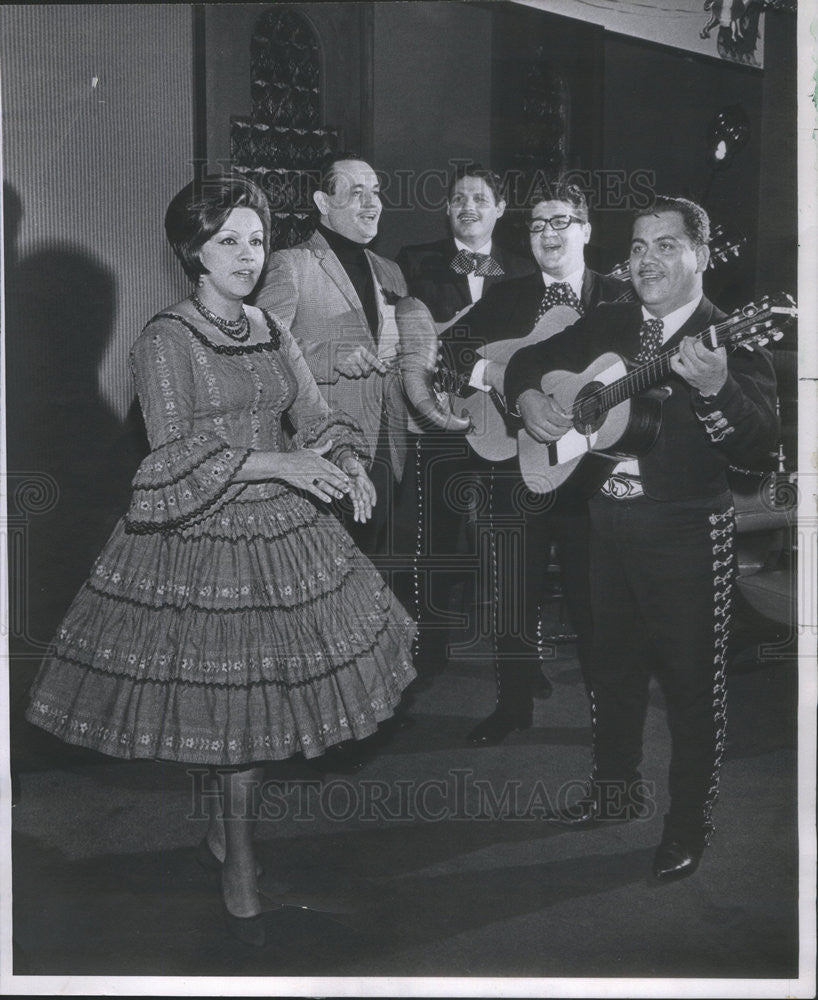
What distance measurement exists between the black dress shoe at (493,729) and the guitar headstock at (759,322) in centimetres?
104

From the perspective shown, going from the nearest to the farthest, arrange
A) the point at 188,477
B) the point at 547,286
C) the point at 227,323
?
the point at 188,477
the point at 227,323
the point at 547,286

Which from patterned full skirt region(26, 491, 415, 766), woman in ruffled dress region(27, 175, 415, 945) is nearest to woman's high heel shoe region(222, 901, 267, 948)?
woman in ruffled dress region(27, 175, 415, 945)

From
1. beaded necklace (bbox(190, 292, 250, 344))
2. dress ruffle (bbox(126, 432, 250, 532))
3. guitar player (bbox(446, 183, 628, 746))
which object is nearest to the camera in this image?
dress ruffle (bbox(126, 432, 250, 532))

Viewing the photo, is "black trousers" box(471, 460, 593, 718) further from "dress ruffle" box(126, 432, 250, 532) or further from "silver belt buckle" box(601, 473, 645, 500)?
"dress ruffle" box(126, 432, 250, 532)

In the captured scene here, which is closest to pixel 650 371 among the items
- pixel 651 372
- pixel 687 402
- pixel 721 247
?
pixel 651 372

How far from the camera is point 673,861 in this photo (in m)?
2.47

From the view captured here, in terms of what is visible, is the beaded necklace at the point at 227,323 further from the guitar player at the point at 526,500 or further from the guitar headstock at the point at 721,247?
the guitar headstock at the point at 721,247

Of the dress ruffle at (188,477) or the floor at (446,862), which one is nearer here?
the dress ruffle at (188,477)

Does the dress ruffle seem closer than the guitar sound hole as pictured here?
Yes

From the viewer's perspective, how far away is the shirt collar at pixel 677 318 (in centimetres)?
239

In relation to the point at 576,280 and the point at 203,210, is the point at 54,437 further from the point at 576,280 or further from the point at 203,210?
the point at 576,280

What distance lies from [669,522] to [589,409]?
1.08 ft

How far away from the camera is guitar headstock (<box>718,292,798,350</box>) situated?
2.39 m

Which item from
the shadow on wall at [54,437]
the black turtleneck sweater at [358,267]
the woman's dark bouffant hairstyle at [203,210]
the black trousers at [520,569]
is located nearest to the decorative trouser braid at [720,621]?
the black trousers at [520,569]
